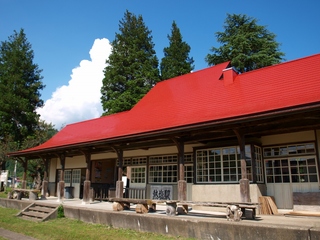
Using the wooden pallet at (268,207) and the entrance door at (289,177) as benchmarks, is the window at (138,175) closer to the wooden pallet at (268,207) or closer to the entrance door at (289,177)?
the entrance door at (289,177)

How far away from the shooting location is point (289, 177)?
360 inches

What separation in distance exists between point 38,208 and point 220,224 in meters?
8.05

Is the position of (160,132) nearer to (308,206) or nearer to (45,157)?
(308,206)

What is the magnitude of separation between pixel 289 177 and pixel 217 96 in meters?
4.11

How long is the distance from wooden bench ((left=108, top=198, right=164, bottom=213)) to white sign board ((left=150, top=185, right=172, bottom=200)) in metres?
2.76

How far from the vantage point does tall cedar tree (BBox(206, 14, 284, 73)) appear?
83.0 ft

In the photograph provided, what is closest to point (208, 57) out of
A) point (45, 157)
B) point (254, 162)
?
point (45, 157)

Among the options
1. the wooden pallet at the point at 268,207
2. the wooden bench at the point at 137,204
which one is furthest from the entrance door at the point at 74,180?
the wooden pallet at the point at 268,207

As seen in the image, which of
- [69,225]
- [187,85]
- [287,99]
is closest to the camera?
[287,99]

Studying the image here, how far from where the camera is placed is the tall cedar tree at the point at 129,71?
25.4m

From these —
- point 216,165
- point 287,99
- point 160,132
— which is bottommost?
point 216,165

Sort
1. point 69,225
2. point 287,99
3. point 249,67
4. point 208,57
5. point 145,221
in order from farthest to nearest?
point 208,57, point 249,67, point 69,225, point 287,99, point 145,221

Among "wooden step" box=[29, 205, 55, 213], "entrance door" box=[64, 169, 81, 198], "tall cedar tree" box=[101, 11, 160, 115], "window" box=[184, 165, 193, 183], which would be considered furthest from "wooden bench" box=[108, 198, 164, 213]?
"tall cedar tree" box=[101, 11, 160, 115]

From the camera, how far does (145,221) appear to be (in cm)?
746
